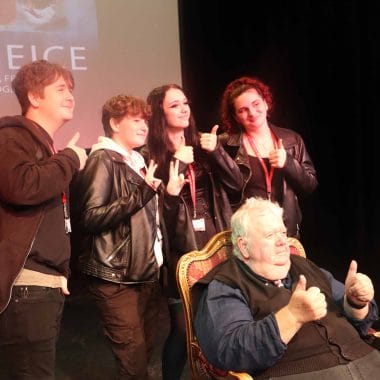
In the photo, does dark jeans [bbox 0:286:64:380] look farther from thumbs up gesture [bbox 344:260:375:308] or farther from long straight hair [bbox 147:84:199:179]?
thumbs up gesture [bbox 344:260:375:308]

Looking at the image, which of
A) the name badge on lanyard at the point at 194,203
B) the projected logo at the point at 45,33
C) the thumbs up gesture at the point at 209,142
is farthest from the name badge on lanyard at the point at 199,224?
the projected logo at the point at 45,33

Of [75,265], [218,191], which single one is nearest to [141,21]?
[218,191]

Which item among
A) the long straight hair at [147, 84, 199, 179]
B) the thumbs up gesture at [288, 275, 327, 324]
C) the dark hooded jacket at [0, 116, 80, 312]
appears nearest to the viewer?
the thumbs up gesture at [288, 275, 327, 324]

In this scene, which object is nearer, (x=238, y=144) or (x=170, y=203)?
(x=170, y=203)

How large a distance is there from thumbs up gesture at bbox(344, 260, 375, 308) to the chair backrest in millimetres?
381

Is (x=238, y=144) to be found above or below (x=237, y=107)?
below

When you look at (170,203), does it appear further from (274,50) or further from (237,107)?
(274,50)

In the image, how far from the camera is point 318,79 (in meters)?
3.94

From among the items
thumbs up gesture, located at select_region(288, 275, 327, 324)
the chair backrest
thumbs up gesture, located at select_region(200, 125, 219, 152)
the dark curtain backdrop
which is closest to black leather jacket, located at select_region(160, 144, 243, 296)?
thumbs up gesture, located at select_region(200, 125, 219, 152)

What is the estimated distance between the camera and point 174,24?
3.45 metres

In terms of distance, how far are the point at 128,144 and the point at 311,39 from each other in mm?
1999

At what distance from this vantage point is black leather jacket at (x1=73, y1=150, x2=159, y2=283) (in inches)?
90.7

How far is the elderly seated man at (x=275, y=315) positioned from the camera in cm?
165

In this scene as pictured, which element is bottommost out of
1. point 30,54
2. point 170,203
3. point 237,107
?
point 170,203
